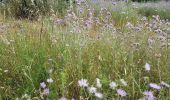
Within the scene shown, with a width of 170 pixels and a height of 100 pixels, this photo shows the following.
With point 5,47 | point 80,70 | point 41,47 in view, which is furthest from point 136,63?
point 5,47

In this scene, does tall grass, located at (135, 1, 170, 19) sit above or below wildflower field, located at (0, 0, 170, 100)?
below

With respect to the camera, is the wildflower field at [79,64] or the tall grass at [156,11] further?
the tall grass at [156,11]

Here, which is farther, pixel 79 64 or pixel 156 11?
pixel 156 11

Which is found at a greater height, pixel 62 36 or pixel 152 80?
pixel 62 36

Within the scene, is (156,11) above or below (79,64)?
below

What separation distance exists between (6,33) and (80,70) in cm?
115

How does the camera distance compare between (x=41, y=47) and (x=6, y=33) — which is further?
(x=6, y=33)

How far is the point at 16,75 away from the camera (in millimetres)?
3119

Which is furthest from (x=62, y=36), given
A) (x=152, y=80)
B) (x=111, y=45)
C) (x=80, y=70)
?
(x=152, y=80)

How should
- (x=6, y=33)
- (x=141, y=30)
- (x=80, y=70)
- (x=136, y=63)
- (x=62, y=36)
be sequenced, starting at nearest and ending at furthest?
1. (x=80, y=70)
2. (x=136, y=63)
3. (x=62, y=36)
4. (x=6, y=33)
5. (x=141, y=30)

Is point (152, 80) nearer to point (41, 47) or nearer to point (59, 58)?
point (59, 58)

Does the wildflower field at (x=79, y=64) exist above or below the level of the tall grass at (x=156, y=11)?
above

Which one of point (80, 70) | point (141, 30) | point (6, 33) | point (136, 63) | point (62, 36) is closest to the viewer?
point (80, 70)

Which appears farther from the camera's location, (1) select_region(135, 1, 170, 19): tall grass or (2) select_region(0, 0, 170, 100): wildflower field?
(1) select_region(135, 1, 170, 19): tall grass
